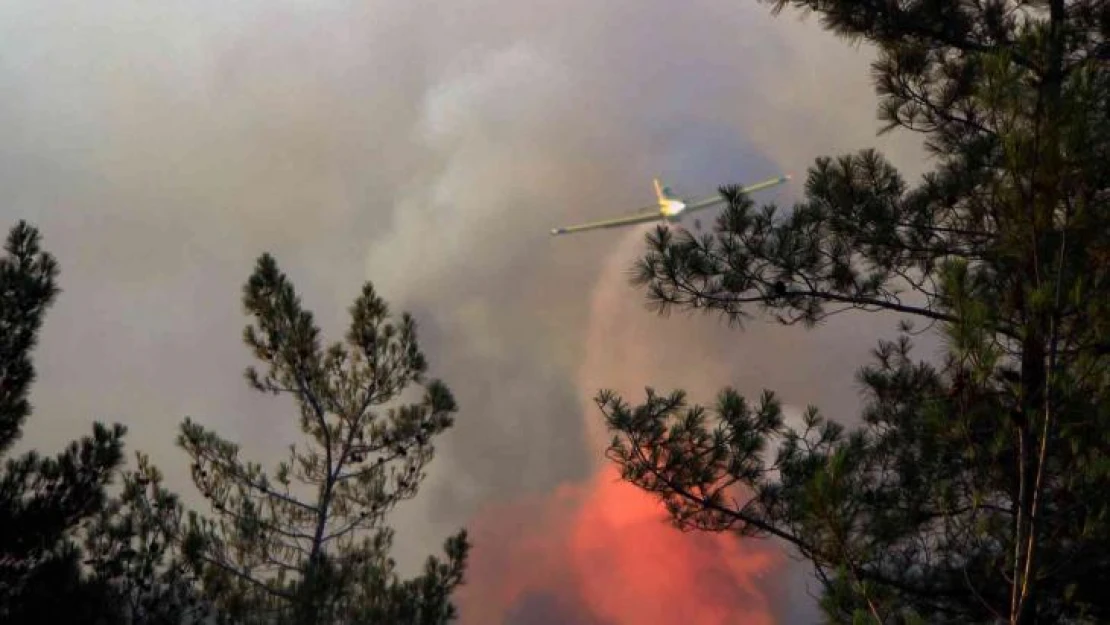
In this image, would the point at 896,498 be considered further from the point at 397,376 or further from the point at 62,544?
the point at 62,544

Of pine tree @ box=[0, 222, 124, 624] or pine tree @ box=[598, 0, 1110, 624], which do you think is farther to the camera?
pine tree @ box=[0, 222, 124, 624]

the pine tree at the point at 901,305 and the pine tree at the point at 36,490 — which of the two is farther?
the pine tree at the point at 36,490

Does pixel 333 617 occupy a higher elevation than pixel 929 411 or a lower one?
higher

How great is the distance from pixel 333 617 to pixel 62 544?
3.57 m

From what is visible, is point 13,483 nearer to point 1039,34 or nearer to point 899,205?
point 899,205

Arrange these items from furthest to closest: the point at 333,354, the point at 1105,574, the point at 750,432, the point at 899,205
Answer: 1. the point at 333,354
2. the point at 899,205
3. the point at 750,432
4. the point at 1105,574

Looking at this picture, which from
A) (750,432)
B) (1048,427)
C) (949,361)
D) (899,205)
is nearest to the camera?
(1048,427)

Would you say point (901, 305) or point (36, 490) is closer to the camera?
point (901, 305)

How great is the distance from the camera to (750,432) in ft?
28.4

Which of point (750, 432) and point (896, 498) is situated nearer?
point (750, 432)

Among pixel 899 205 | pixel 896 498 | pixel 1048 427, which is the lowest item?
pixel 1048 427

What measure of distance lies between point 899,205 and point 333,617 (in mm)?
7956

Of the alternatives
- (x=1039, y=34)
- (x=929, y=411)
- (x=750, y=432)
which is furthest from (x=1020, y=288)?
(x=750, y=432)

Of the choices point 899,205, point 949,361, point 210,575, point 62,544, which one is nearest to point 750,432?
point 899,205
